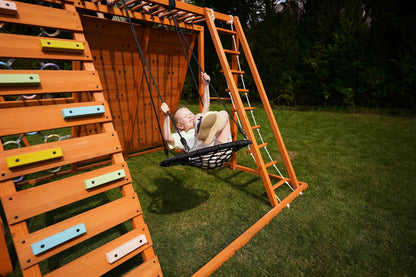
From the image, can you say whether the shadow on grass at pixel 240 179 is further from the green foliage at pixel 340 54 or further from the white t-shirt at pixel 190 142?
the green foliage at pixel 340 54

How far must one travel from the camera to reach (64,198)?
4.54 ft

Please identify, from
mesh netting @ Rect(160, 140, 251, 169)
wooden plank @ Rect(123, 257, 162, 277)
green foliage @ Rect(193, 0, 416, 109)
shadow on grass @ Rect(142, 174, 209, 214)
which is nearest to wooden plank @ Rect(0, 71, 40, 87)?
mesh netting @ Rect(160, 140, 251, 169)

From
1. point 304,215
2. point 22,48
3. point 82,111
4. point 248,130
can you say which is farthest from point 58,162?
point 304,215

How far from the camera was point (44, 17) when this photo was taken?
1.54 metres

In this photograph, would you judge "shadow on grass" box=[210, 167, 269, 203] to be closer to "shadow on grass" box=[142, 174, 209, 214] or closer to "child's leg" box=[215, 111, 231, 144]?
"shadow on grass" box=[142, 174, 209, 214]

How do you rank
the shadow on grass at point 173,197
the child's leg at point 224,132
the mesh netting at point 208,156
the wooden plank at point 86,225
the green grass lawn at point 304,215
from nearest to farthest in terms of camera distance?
1. the wooden plank at point 86,225
2. the mesh netting at point 208,156
3. the green grass lawn at point 304,215
4. the child's leg at point 224,132
5. the shadow on grass at point 173,197

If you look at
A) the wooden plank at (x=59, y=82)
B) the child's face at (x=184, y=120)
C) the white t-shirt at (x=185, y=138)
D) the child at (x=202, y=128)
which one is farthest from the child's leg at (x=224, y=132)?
the wooden plank at (x=59, y=82)

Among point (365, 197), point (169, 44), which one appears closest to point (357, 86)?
point (365, 197)

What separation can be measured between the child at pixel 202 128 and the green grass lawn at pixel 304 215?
85 centimetres

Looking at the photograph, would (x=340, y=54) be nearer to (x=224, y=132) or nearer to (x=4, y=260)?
(x=224, y=132)

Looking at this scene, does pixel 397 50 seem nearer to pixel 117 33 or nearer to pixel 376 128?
pixel 376 128

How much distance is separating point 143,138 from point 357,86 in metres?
6.79

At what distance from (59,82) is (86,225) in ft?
3.25

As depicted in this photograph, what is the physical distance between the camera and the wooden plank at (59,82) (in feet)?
4.61
